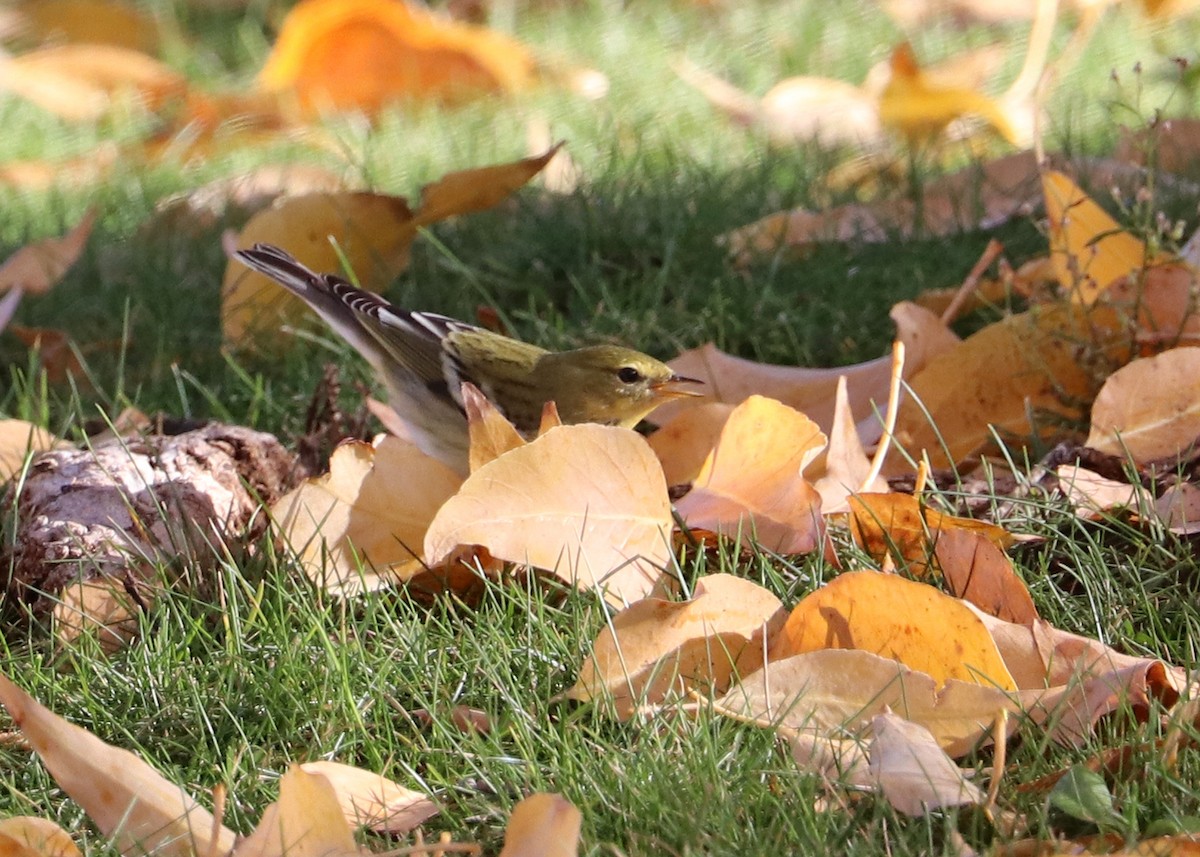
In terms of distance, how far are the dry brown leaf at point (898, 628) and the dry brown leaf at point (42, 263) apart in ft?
8.85

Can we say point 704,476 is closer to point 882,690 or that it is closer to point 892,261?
point 882,690

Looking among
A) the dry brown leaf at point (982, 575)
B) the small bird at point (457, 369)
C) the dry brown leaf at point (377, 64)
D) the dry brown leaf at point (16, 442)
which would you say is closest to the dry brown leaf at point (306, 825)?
the dry brown leaf at point (982, 575)

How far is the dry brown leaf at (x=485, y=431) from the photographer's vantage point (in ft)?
8.80

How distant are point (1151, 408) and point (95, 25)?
6416 millimetres

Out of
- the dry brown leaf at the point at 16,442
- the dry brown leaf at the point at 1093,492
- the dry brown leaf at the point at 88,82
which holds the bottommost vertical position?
the dry brown leaf at the point at 88,82

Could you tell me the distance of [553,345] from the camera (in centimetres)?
402

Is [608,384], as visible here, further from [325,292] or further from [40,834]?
[40,834]

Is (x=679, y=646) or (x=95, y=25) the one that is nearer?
(x=679, y=646)

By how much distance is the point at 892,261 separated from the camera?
4.15 m

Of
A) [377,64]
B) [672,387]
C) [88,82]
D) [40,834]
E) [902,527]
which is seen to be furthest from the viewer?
[88,82]

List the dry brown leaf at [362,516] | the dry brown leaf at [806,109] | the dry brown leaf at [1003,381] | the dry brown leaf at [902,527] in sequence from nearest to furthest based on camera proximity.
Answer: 1. the dry brown leaf at [902,527]
2. the dry brown leaf at [362,516]
3. the dry brown leaf at [1003,381]
4. the dry brown leaf at [806,109]

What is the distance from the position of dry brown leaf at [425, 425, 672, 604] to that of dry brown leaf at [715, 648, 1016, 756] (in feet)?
1.32

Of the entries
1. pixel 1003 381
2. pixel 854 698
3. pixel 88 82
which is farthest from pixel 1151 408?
pixel 88 82

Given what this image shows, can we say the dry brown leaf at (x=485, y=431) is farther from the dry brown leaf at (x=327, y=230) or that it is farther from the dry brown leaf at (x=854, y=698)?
the dry brown leaf at (x=327, y=230)
